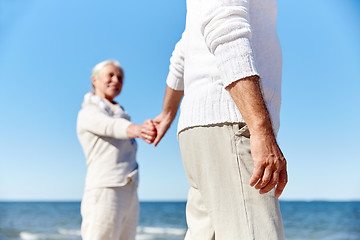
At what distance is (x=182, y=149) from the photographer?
1232 mm

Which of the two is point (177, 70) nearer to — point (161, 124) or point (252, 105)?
point (161, 124)

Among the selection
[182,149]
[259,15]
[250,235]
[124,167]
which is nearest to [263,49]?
[259,15]

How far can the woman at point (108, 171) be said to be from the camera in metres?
2.46

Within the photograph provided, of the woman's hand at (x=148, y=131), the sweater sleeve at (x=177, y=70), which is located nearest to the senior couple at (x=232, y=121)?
the sweater sleeve at (x=177, y=70)

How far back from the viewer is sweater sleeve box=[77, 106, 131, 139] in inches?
98.4

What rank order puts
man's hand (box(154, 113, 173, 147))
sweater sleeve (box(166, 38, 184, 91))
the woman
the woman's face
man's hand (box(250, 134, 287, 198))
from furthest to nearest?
the woman's face → the woman → man's hand (box(154, 113, 173, 147)) → sweater sleeve (box(166, 38, 184, 91)) → man's hand (box(250, 134, 287, 198))

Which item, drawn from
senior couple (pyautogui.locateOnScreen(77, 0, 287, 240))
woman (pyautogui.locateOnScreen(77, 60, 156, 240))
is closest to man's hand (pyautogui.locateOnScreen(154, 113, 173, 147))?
woman (pyautogui.locateOnScreen(77, 60, 156, 240))

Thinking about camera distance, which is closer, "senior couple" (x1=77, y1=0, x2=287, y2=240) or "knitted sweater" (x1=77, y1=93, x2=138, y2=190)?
"senior couple" (x1=77, y1=0, x2=287, y2=240)

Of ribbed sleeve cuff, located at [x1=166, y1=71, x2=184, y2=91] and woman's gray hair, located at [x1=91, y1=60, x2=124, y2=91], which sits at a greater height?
woman's gray hair, located at [x1=91, y1=60, x2=124, y2=91]

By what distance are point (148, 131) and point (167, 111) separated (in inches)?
12.8

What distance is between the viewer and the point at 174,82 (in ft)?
5.38

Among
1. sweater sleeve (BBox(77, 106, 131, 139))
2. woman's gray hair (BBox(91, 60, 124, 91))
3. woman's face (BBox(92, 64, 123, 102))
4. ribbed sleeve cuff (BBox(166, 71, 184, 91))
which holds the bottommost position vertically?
sweater sleeve (BBox(77, 106, 131, 139))

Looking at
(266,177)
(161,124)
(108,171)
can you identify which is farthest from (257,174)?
(108,171)

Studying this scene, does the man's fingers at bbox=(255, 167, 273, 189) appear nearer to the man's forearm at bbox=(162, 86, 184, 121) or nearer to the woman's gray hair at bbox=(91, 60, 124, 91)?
the man's forearm at bbox=(162, 86, 184, 121)
